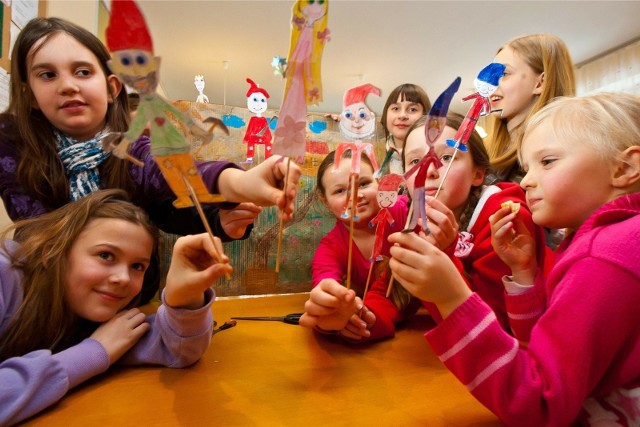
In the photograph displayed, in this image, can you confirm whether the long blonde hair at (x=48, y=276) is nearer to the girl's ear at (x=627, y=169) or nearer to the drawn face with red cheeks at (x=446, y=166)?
the drawn face with red cheeks at (x=446, y=166)

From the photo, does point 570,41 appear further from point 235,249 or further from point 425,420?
point 425,420

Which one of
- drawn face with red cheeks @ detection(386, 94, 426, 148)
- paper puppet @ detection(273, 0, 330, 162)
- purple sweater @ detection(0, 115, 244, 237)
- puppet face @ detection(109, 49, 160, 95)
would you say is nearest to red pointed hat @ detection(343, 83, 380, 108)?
paper puppet @ detection(273, 0, 330, 162)

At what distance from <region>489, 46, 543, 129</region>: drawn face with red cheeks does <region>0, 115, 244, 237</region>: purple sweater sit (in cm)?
81

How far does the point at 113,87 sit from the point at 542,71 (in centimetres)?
116

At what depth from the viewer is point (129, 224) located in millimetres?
739

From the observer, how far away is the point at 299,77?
1.82 feet

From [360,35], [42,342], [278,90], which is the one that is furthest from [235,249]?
[278,90]

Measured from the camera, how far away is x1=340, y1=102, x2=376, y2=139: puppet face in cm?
71

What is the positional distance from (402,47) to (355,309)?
3.00 meters

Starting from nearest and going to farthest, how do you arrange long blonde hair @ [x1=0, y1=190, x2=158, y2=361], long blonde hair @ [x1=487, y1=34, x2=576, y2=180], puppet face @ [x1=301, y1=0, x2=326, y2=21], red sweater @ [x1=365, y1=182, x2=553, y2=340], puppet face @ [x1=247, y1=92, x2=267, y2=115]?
puppet face @ [x1=301, y1=0, x2=326, y2=21] → long blonde hair @ [x1=0, y1=190, x2=158, y2=361] → red sweater @ [x1=365, y1=182, x2=553, y2=340] → long blonde hair @ [x1=487, y1=34, x2=576, y2=180] → puppet face @ [x1=247, y1=92, x2=267, y2=115]

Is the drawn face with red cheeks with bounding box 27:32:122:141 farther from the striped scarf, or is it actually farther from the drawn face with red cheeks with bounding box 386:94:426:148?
the drawn face with red cheeks with bounding box 386:94:426:148

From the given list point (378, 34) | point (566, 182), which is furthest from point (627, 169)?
point (378, 34)

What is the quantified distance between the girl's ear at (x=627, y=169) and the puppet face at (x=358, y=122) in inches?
15.8

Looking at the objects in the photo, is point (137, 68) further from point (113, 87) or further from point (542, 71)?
point (542, 71)
